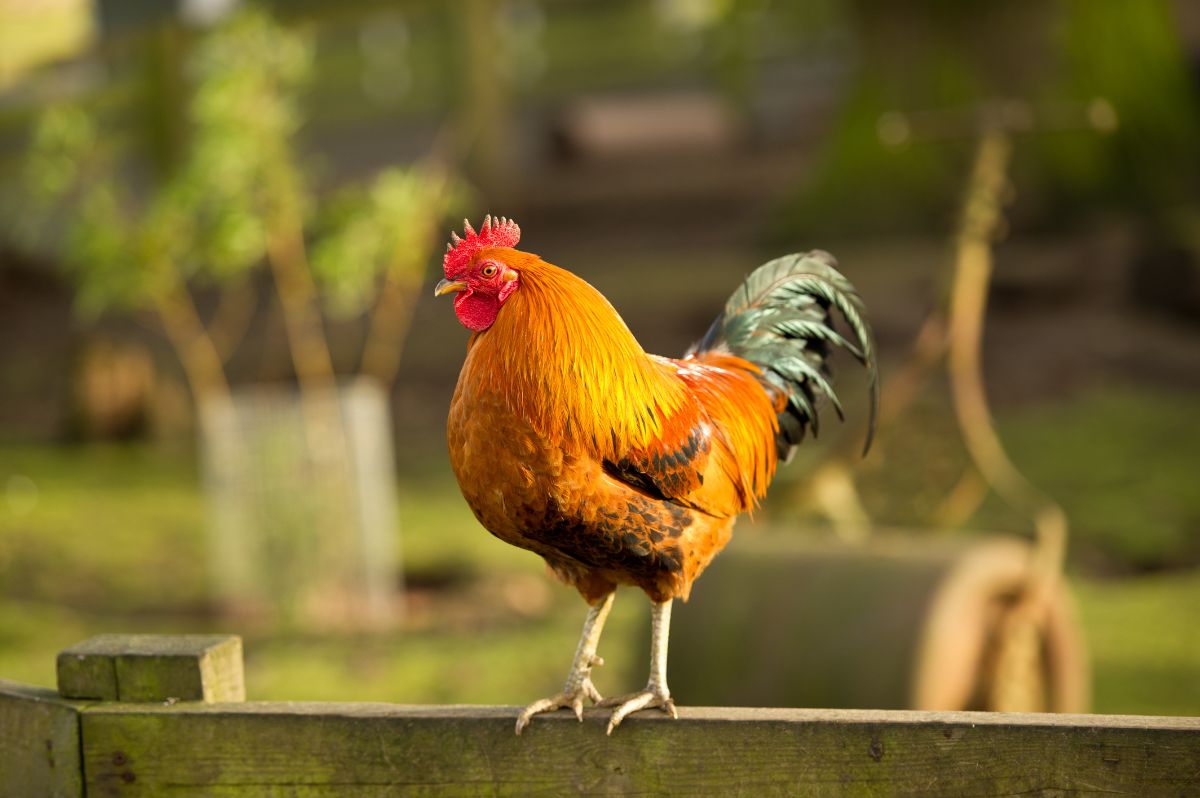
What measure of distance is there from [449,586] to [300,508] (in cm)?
84

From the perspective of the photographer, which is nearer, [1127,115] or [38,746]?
[38,746]

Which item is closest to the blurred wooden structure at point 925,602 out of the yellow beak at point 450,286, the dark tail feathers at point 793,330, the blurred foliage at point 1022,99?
the dark tail feathers at point 793,330

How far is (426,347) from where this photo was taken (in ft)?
37.6

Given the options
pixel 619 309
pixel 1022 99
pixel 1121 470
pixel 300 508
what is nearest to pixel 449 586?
pixel 300 508

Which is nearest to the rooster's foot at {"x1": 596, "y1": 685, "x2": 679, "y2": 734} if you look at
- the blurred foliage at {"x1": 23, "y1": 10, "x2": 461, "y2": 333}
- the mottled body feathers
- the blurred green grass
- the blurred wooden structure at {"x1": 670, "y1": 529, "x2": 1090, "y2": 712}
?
the mottled body feathers

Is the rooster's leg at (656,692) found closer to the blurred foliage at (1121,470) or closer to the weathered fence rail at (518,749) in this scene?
the weathered fence rail at (518,749)

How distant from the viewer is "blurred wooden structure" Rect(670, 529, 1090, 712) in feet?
12.5

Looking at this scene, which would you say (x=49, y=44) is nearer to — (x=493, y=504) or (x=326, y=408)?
(x=326, y=408)

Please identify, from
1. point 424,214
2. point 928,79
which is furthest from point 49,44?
point 424,214

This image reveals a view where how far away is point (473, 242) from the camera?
1912mm

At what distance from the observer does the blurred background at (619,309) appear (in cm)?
464

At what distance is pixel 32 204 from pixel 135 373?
5.12 meters

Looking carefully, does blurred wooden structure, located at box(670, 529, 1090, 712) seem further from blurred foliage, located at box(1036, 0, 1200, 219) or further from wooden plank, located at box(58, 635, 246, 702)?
blurred foliage, located at box(1036, 0, 1200, 219)

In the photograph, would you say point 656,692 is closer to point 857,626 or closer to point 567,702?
point 567,702
